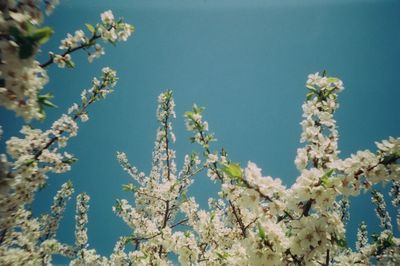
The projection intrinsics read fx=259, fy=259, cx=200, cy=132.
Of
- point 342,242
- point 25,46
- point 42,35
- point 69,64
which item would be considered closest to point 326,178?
point 342,242

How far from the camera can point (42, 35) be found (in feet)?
7.80

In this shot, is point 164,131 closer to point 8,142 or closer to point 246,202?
point 8,142

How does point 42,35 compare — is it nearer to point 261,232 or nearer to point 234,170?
point 234,170

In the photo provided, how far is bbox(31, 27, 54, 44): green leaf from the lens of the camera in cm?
236

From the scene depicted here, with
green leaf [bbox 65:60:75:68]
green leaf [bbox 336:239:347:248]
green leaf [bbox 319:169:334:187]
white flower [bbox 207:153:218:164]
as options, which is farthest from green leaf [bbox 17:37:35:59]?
green leaf [bbox 336:239:347:248]

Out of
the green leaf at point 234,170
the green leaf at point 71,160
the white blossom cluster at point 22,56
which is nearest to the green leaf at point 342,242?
the green leaf at point 234,170

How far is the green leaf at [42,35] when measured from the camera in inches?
93.0

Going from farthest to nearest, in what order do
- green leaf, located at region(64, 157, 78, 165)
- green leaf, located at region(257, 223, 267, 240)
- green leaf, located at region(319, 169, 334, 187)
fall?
1. green leaf, located at region(64, 157, 78, 165)
2. green leaf, located at region(257, 223, 267, 240)
3. green leaf, located at region(319, 169, 334, 187)

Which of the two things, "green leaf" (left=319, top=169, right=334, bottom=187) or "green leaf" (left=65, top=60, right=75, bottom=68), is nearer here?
"green leaf" (left=319, top=169, right=334, bottom=187)

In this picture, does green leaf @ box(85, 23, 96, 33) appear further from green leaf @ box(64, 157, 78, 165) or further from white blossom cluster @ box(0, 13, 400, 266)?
green leaf @ box(64, 157, 78, 165)

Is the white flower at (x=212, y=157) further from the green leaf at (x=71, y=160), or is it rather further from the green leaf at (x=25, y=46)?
the green leaf at (x=25, y=46)

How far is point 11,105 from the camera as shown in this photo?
2.79m

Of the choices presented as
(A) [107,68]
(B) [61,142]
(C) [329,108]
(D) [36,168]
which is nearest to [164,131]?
(A) [107,68]

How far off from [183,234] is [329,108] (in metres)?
4.49
